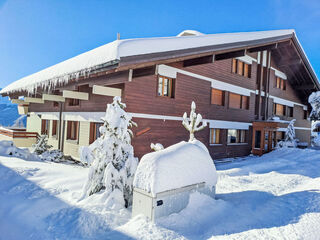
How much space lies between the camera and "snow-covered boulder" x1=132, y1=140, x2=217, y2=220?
151 inches

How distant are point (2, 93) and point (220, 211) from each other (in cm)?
1716

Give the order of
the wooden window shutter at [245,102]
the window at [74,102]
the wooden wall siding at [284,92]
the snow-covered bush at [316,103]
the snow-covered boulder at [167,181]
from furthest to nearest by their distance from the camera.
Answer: the snow-covered bush at [316,103]
the wooden wall siding at [284,92]
the wooden window shutter at [245,102]
the window at [74,102]
the snow-covered boulder at [167,181]

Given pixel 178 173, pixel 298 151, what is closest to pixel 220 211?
pixel 178 173

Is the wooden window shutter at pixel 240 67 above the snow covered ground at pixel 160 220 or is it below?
above

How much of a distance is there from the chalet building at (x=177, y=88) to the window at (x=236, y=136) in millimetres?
72

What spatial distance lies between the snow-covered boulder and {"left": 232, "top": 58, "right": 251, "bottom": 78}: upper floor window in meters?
11.5

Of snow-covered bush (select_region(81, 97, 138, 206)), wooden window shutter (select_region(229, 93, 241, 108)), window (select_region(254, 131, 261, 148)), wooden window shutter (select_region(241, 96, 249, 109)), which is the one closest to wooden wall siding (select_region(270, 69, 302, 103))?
wooden window shutter (select_region(241, 96, 249, 109))

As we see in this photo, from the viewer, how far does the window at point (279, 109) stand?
1813 centimetres

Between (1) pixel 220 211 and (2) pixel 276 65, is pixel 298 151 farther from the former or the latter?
(1) pixel 220 211

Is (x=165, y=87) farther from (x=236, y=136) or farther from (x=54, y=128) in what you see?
(x=54, y=128)

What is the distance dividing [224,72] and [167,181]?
11.2m

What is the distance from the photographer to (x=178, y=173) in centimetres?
424

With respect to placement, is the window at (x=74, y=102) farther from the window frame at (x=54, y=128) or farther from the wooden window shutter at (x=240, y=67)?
the wooden window shutter at (x=240, y=67)

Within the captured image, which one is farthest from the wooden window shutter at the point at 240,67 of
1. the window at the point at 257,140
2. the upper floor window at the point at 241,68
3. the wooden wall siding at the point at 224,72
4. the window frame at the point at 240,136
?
the window at the point at 257,140
